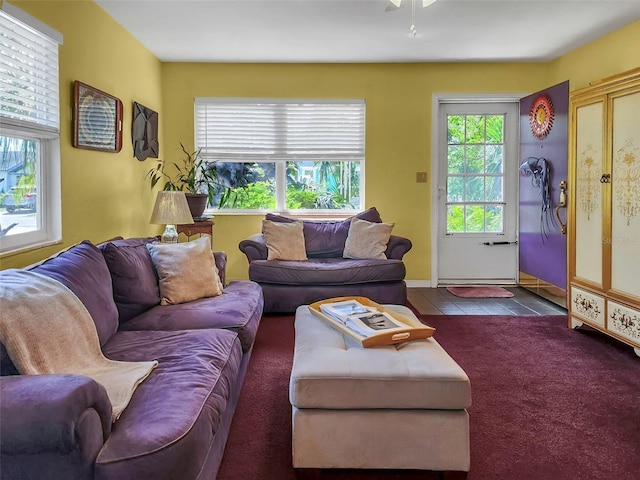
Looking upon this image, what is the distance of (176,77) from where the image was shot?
5641 millimetres

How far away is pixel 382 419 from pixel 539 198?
3.99 m

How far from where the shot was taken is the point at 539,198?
5285mm

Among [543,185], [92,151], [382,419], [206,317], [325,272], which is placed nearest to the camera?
[382,419]

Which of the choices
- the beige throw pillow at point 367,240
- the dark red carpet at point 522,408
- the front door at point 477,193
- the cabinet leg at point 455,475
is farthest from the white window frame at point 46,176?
the front door at point 477,193

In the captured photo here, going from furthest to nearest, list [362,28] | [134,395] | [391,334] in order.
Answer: [362,28] → [391,334] → [134,395]

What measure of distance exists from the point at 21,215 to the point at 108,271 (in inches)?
29.7

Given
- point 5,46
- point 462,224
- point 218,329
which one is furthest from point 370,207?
point 5,46

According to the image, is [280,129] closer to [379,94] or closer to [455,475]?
[379,94]

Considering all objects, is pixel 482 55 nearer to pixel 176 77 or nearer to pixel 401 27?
pixel 401 27

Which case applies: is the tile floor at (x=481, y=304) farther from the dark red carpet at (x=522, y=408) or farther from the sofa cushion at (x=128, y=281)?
the sofa cushion at (x=128, y=281)

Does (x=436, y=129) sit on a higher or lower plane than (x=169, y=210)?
higher

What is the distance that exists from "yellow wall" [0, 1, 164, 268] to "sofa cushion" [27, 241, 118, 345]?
0.52 meters

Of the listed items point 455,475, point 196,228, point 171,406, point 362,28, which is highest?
point 362,28

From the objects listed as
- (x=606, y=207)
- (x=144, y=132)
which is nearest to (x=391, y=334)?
(x=606, y=207)
